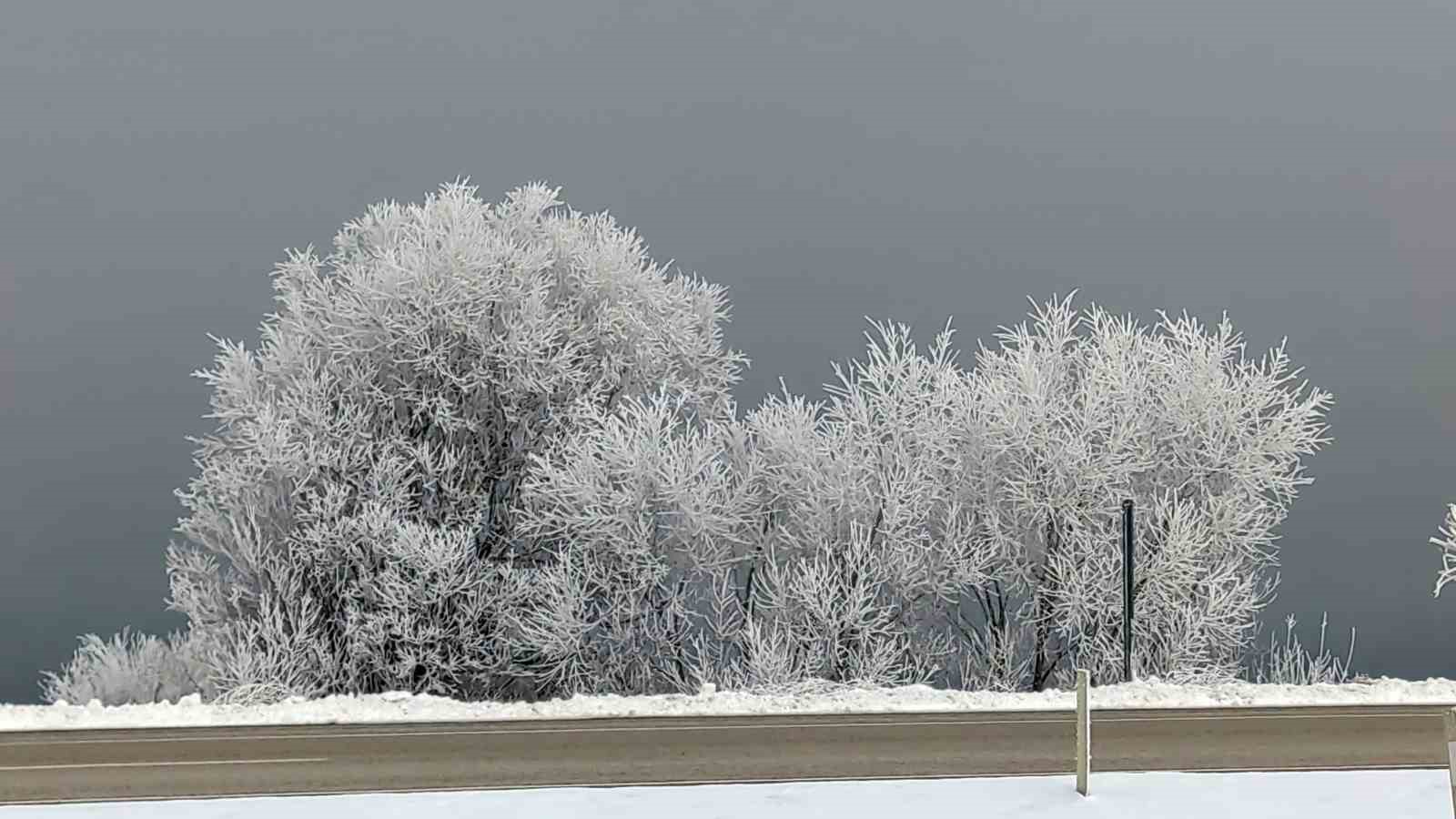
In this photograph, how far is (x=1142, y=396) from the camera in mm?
27031

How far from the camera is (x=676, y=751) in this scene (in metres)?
15.4

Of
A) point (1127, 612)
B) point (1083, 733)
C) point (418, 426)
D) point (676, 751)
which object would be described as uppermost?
point (418, 426)

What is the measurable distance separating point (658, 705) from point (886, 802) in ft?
28.0

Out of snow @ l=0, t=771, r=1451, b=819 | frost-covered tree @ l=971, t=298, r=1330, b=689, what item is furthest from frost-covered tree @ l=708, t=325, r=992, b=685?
snow @ l=0, t=771, r=1451, b=819

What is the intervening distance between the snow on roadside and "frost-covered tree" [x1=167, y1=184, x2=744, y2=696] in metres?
Answer: 4.44

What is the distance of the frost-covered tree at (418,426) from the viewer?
86.5 ft


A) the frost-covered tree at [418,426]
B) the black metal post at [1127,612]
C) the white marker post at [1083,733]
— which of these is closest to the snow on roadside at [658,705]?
the black metal post at [1127,612]

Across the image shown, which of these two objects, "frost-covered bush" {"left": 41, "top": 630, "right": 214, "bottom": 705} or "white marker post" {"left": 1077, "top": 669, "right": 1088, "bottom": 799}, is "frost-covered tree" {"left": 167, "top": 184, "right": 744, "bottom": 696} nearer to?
"frost-covered bush" {"left": 41, "top": 630, "right": 214, "bottom": 705}

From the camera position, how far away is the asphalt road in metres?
13.8

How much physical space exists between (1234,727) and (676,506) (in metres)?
10.7

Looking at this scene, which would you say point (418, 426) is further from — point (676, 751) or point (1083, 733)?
point (1083, 733)

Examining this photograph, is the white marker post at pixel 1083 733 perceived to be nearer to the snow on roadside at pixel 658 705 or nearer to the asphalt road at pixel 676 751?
the asphalt road at pixel 676 751

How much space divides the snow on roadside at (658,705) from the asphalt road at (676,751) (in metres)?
0.78

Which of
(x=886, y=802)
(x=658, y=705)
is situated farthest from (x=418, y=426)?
(x=886, y=802)
